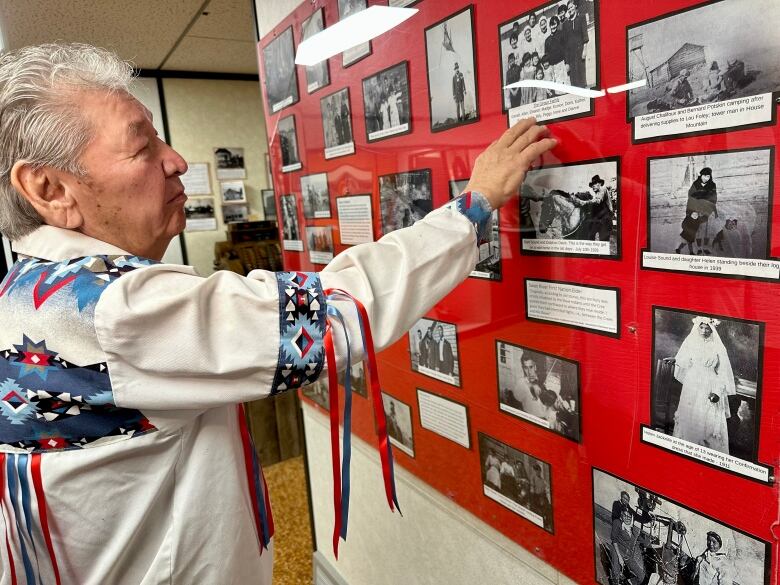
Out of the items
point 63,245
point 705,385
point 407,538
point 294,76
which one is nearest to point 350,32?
point 294,76

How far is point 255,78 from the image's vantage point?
4219 mm

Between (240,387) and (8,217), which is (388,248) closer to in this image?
(240,387)

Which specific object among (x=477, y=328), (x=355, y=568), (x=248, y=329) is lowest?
(x=355, y=568)

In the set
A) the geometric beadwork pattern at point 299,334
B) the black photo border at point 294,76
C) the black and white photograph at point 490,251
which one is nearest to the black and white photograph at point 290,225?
the black photo border at point 294,76

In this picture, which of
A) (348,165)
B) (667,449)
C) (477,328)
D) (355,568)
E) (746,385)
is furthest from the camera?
(355,568)

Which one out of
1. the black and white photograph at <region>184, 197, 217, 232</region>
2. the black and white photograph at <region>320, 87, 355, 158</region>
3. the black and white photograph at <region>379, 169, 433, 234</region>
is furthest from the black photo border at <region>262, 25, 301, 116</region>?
the black and white photograph at <region>184, 197, 217, 232</region>

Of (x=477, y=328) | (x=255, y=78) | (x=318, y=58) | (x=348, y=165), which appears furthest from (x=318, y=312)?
(x=255, y=78)

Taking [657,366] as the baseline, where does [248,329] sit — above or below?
above

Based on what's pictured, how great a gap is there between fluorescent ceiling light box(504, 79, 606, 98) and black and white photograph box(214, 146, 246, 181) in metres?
3.56

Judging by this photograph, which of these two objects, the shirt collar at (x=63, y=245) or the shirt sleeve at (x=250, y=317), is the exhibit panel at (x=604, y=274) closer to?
the shirt sleeve at (x=250, y=317)

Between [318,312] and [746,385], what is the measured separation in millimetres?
559

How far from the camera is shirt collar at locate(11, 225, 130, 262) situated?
0.84 m

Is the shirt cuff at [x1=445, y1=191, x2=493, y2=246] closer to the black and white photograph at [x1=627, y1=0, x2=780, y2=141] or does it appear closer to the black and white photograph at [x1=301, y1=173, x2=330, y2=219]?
the black and white photograph at [x1=627, y1=0, x2=780, y2=141]

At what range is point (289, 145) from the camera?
5.49 feet
